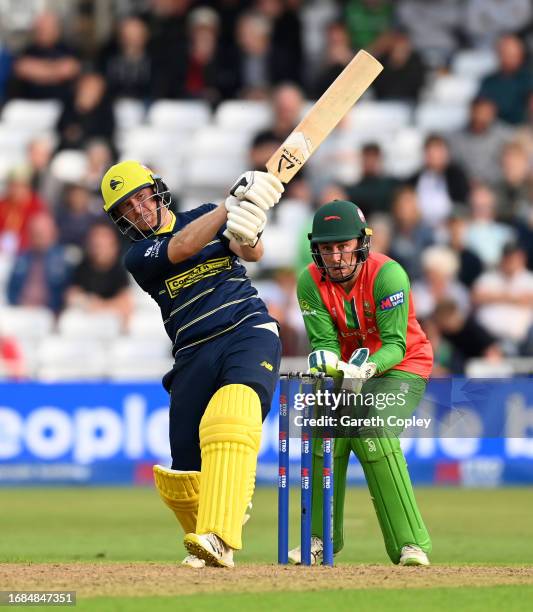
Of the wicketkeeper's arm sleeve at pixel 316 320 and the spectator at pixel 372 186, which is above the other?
the spectator at pixel 372 186

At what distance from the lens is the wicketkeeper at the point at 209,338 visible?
24.7 feet

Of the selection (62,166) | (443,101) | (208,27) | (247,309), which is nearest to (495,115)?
(443,101)

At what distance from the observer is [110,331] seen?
53.4 ft

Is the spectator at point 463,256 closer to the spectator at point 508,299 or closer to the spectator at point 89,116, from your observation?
the spectator at point 508,299

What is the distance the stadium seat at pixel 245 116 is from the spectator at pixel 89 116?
131cm

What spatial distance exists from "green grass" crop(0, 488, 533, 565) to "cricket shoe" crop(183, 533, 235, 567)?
1.46 meters

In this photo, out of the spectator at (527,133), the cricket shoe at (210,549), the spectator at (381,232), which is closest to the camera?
the cricket shoe at (210,549)

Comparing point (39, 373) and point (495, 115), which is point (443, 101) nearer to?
point (495, 115)

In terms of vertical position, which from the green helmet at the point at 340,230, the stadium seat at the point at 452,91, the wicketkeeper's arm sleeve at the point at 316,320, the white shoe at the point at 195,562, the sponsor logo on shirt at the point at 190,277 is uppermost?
the stadium seat at the point at 452,91

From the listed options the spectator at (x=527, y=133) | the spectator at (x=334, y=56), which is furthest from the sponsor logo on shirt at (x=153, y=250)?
the spectator at (x=334, y=56)

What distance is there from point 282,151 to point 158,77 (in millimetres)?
11151

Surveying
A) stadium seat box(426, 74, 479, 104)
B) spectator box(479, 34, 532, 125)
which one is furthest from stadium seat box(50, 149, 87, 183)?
spectator box(479, 34, 532, 125)

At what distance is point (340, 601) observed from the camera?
6523 millimetres

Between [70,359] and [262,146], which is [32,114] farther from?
[70,359]
